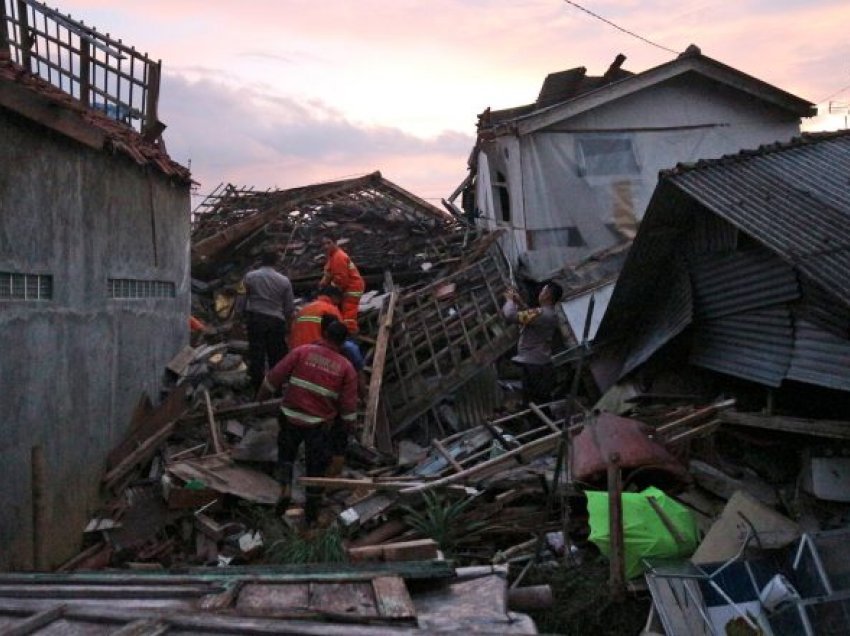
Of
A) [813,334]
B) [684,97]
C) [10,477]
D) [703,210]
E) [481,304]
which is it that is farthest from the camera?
[684,97]

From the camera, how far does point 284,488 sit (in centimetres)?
820

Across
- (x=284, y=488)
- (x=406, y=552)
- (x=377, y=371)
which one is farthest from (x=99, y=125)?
(x=406, y=552)

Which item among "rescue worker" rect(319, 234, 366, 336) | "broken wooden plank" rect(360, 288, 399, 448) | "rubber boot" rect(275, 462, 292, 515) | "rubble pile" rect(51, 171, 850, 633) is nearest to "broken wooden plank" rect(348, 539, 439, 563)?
"rubble pile" rect(51, 171, 850, 633)

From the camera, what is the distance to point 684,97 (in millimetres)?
15758

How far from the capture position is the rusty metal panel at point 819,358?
7.10m

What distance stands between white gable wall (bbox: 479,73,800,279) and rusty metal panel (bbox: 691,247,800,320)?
19.1 ft

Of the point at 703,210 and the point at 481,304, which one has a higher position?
the point at 703,210

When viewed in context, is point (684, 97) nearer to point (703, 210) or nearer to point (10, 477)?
point (703, 210)

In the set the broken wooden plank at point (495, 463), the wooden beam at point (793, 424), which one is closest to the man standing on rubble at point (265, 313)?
the broken wooden plank at point (495, 463)

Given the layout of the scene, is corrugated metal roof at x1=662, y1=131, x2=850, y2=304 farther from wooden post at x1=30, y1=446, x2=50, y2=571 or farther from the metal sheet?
wooden post at x1=30, y1=446, x2=50, y2=571

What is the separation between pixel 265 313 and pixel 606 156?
790 centimetres

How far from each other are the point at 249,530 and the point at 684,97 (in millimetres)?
11551

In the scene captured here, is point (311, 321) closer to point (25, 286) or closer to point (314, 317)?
point (314, 317)

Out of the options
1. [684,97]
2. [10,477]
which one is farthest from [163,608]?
[684,97]
